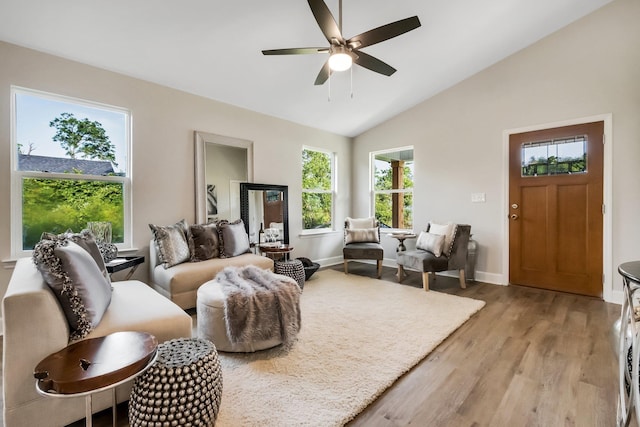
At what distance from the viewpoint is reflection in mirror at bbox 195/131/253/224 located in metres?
3.82

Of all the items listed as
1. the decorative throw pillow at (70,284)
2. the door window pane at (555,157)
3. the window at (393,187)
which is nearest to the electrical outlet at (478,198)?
the door window pane at (555,157)

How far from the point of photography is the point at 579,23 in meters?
3.54

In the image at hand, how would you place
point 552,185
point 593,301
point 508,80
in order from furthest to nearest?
1. point 508,80
2. point 552,185
3. point 593,301

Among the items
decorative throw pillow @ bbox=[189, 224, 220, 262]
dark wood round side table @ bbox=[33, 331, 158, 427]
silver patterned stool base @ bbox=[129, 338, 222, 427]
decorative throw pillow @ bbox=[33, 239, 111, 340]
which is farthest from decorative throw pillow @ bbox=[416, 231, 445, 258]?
decorative throw pillow @ bbox=[33, 239, 111, 340]

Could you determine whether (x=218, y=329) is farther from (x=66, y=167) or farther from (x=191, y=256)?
(x=66, y=167)

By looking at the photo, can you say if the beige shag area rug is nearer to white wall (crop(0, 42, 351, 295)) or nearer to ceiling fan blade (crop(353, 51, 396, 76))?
white wall (crop(0, 42, 351, 295))

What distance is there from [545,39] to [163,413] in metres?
5.36

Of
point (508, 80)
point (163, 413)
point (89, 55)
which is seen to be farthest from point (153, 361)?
point (508, 80)

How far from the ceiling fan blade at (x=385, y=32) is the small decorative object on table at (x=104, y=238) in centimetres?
283

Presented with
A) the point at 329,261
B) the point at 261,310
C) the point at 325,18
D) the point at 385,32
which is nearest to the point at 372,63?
the point at 385,32

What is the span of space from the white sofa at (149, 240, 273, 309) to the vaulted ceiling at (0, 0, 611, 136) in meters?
1.98

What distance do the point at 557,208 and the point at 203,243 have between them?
14.5 feet

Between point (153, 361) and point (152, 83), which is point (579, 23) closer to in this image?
point (152, 83)

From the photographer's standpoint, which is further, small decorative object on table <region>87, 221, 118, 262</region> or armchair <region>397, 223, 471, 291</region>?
armchair <region>397, 223, 471, 291</region>
